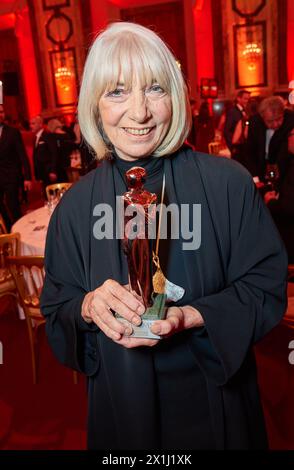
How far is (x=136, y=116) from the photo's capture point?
102 cm

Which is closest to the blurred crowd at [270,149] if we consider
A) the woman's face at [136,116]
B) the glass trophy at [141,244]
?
the woman's face at [136,116]

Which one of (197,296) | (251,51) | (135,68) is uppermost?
(251,51)

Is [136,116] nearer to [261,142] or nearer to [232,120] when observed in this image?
[261,142]

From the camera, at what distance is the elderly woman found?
1.04m

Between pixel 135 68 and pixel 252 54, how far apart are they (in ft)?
40.4

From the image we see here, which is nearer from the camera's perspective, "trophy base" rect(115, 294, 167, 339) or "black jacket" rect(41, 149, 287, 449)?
"trophy base" rect(115, 294, 167, 339)

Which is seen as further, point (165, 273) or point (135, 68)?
point (165, 273)

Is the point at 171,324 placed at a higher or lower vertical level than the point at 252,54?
lower

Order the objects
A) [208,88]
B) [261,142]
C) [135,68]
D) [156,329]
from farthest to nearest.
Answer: [208,88] < [261,142] < [135,68] < [156,329]

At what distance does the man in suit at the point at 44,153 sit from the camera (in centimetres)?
716

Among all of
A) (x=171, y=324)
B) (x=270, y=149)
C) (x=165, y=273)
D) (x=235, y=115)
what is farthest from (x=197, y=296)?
(x=235, y=115)

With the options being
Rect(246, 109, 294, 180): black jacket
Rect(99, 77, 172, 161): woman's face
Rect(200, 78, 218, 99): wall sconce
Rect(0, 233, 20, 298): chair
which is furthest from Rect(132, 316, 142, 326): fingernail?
Rect(200, 78, 218, 99): wall sconce

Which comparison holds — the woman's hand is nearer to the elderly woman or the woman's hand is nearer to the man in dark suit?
the elderly woman

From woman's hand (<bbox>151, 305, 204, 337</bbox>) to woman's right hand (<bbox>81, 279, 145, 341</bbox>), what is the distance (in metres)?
0.04
